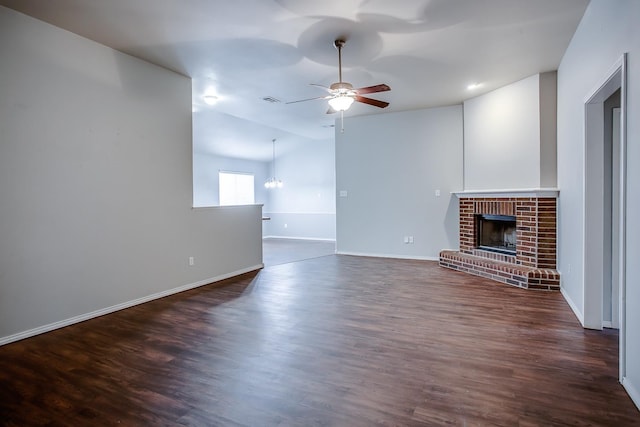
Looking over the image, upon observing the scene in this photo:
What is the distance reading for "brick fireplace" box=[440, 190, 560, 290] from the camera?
14.6ft

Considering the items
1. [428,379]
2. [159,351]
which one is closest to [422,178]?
[428,379]

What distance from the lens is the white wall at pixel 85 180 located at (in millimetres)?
2979

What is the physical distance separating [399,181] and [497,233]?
6.48 feet

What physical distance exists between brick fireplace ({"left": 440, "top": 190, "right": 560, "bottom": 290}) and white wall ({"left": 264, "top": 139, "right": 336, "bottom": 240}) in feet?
16.7

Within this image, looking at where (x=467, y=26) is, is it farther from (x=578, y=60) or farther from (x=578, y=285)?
(x=578, y=285)

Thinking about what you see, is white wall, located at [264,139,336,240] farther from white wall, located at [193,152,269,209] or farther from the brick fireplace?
the brick fireplace

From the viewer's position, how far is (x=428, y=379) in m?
2.23

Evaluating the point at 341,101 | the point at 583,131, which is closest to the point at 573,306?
the point at 583,131

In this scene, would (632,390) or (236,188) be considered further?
(236,188)

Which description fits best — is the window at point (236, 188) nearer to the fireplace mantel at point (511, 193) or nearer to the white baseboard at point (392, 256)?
the white baseboard at point (392, 256)

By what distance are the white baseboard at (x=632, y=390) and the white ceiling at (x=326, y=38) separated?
2.97m

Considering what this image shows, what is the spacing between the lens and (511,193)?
4.93 meters

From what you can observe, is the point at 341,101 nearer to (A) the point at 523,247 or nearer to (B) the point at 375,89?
(B) the point at 375,89

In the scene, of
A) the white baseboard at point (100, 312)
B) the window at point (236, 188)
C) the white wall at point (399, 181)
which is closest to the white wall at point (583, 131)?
the white wall at point (399, 181)
